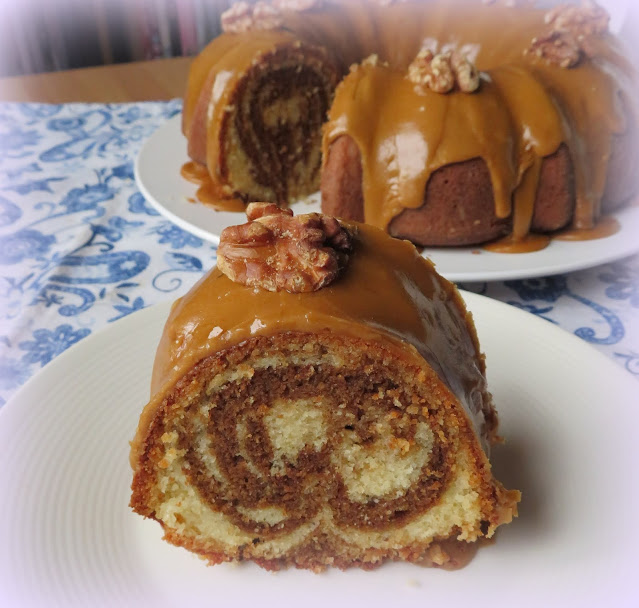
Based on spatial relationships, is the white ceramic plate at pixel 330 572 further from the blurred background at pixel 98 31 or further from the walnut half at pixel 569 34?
the blurred background at pixel 98 31

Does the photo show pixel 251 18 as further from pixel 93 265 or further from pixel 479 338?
pixel 479 338

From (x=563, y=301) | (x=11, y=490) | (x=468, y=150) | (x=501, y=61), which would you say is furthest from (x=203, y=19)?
(x=11, y=490)

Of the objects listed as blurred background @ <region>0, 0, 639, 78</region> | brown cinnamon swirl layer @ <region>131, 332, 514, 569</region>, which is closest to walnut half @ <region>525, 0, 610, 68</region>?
brown cinnamon swirl layer @ <region>131, 332, 514, 569</region>

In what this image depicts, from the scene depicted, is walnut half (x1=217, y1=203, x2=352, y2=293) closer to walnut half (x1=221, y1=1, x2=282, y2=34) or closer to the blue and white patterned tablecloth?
the blue and white patterned tablecloth

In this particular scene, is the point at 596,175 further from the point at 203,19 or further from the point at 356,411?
the point at 203,19

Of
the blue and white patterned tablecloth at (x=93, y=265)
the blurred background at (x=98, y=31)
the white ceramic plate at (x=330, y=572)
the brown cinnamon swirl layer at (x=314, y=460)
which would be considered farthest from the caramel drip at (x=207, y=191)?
the blurred background at (x=98, y=31)

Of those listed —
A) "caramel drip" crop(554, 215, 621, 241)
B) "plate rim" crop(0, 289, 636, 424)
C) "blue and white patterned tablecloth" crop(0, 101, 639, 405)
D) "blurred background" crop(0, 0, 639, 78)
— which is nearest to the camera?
"plate rim" crop(0, 289, 636, 424)
